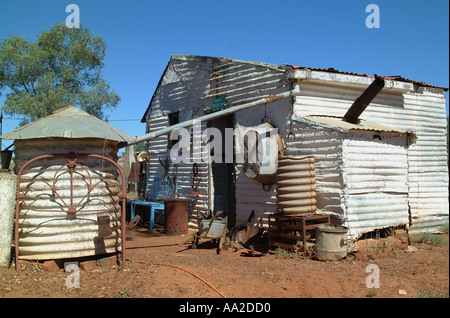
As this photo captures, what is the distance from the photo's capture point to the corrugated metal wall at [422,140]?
36.5 feet

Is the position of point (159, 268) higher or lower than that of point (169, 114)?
lower

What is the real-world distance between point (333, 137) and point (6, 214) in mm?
6688

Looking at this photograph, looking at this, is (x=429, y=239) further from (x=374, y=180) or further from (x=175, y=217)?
(x=175, y=217)

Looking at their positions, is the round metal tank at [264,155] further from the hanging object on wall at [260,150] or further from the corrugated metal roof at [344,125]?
the corrugated metal roof at [344,125]

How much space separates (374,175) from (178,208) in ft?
19.8

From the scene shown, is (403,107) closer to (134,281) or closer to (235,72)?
(235,72)

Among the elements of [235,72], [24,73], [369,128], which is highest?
[24,73]

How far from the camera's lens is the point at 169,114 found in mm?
14570

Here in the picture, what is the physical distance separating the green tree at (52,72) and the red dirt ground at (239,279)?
16.0 meters

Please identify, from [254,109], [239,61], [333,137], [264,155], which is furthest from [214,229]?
[239,61]

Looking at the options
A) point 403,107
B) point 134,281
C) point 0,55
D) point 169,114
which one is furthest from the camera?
point 0,55

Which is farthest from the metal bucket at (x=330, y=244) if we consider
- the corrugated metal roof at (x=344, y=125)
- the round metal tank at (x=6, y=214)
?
the round metal tank at (x=6, y=214)
